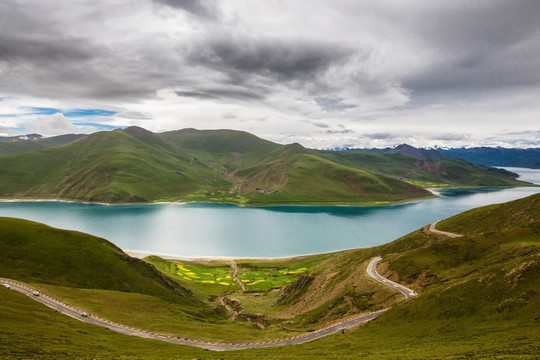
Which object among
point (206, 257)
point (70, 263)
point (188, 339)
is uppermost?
point (70, 263)

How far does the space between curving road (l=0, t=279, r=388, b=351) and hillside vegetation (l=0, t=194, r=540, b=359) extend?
9.56 feet

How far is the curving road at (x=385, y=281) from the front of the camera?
54.0 meters

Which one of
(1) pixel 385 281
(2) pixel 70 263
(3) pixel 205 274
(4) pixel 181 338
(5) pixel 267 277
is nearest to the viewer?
(4) pixel 181 338

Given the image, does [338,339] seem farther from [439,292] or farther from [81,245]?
[81,245]

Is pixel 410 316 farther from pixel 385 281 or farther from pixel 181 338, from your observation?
pixel 181 338

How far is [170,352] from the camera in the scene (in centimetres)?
3681

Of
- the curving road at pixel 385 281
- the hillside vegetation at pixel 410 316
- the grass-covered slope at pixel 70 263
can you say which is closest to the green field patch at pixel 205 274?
the grass-covered slope at pixel 70 263

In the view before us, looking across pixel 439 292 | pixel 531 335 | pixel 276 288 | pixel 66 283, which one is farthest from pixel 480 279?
pixel 66 283

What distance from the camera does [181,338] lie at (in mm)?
44812

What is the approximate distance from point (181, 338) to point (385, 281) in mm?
45401

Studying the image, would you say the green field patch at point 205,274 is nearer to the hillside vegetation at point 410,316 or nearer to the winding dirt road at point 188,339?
the hillside vegetation at point 410,316

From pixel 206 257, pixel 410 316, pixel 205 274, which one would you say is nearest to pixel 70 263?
pixel 205 274

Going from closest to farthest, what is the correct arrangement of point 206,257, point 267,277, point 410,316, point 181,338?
point 410,316 → point 181,338 → point 267,277 → point 206,257

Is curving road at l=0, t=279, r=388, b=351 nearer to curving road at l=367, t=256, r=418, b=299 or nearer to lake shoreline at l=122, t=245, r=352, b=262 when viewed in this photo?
curving road at l=367, t=256, r=418, b=299
